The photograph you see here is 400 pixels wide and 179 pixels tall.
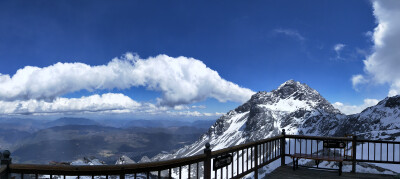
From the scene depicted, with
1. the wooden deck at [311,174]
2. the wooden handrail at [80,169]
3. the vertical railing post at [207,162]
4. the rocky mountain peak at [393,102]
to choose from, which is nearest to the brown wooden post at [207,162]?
the vertical railing post at [207,162]

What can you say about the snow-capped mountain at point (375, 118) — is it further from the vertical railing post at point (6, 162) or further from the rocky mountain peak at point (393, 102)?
the vertical railing post at point (6, 162)

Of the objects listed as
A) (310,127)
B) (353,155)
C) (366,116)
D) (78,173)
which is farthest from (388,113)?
(78,173)

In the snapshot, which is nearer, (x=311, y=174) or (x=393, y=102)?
(x=311, y=174)

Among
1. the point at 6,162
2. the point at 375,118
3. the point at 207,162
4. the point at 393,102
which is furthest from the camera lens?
the point at 375,118

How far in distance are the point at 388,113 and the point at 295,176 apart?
17800cm

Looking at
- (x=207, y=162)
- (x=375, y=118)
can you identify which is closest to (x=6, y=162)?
(x=207, y=162)

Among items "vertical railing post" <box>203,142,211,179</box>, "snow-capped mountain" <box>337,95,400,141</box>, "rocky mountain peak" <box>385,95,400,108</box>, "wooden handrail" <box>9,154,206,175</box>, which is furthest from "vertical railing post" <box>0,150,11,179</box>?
"rocky mountain peak" <box>385,95,400,108</box>

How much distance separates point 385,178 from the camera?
8531 millimetres

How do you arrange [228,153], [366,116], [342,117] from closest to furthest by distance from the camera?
1. [228,153]
2. [366,116]
3. [342,117]

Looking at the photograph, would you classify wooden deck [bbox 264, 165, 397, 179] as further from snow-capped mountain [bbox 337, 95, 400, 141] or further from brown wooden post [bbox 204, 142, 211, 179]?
snow-capped mountain [bbox 337, 95, 400, 141]

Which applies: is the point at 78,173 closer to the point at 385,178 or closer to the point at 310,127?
the point at 385,178

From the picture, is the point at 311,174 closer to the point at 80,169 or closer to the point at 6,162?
the point at 80,169

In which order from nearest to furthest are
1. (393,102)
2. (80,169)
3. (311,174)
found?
(80,169)
(311,174)
(393,102)

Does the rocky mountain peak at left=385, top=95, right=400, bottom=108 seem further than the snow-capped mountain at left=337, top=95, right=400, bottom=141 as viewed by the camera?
Yes
